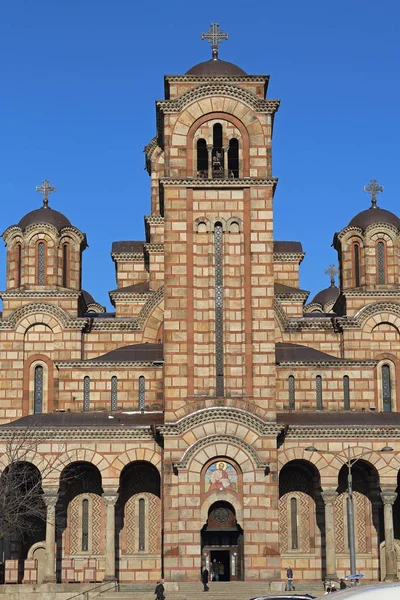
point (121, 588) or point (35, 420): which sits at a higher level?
point (35, 420)

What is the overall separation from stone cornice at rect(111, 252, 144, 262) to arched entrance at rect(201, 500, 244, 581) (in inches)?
634

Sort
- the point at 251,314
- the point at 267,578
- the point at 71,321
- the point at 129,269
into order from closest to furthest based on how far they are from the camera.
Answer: the point at 267,578 → the point at 251,314 → the point at 71,321 → the point at 129,269

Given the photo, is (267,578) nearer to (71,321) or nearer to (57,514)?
(57,514)

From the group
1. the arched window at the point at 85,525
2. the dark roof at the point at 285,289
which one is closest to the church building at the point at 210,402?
the arched window at the point at 85,525

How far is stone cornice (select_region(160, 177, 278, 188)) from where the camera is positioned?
4275 cm

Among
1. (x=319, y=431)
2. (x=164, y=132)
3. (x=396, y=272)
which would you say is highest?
(x=164, y=132)

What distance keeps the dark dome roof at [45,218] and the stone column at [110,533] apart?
1334cm

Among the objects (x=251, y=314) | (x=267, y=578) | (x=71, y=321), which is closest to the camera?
(x=267, y=578)

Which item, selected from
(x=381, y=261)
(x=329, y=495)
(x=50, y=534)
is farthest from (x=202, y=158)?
(x=50, y=534)

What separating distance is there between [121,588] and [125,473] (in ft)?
14.7

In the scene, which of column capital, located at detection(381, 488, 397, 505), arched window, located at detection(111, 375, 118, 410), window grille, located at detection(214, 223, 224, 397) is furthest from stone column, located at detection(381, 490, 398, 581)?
arched window, located at detection(111, 375, 118, 410)

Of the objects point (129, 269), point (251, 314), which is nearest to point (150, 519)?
point (251, 314)

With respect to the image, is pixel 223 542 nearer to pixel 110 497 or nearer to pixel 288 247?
pixel 110 497

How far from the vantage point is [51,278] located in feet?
159
